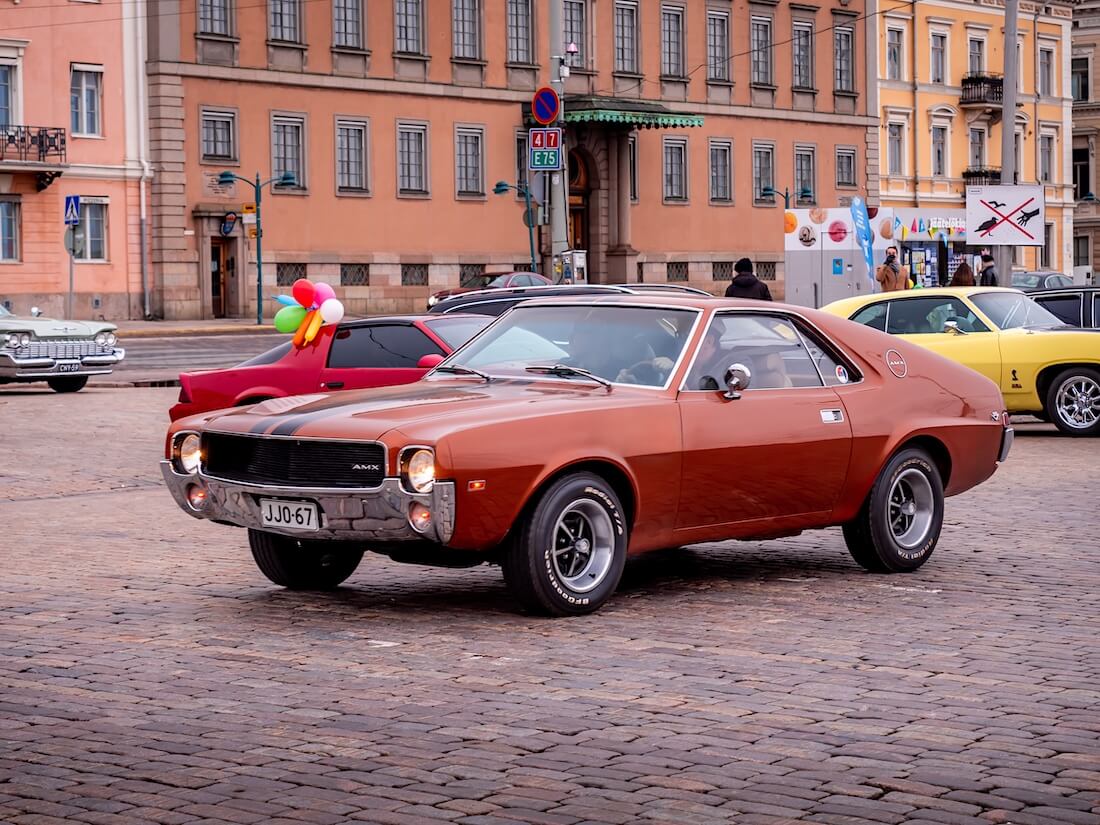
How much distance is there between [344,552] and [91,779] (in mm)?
3768

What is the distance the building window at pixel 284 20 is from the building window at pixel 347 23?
1.37 m

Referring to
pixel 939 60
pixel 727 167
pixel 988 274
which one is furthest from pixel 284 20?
pixel 939 60

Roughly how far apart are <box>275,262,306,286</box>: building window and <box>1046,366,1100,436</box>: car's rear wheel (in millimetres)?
37130

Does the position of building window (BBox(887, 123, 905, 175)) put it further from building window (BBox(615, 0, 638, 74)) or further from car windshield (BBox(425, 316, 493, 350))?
car windshield (BBox(425, 316, 493, 350))

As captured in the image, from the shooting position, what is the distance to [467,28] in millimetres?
61062

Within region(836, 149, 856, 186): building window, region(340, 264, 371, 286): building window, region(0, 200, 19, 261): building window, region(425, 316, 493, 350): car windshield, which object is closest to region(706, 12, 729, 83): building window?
region(836, 149, 856, 186): building window

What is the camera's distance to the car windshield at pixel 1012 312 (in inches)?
804

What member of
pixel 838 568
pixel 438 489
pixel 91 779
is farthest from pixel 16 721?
pixel 838 568

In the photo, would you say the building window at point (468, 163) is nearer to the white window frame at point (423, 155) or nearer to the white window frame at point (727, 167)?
the white window frame at point (423, 155)

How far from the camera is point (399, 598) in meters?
9.55

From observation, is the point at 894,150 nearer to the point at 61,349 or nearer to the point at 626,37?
the point at 626,37

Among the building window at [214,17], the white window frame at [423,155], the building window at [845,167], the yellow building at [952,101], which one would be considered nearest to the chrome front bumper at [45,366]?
the building window at [214,17]

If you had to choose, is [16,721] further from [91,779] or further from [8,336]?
[8,336]

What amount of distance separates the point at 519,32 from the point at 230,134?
39.4ft
